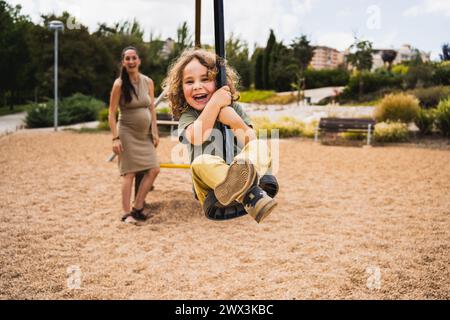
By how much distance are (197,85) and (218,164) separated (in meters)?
0.37

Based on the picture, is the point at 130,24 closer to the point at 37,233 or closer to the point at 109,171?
the point at 109,171

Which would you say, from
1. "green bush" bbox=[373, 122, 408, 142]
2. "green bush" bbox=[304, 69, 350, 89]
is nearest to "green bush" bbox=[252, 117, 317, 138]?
"green bush" bbox=[373, 122, 408, 142]

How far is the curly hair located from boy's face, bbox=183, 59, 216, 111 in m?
0.03

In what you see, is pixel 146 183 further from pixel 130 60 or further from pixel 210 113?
pixel 210 113

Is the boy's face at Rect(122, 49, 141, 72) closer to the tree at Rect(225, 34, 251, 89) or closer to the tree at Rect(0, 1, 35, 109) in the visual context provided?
the tree at Rect(0, 1, 35, 109)

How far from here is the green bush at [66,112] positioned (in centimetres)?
1757

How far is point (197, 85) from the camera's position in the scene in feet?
6.31

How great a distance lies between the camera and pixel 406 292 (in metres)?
3.49

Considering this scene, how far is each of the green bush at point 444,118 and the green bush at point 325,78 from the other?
18411 mm

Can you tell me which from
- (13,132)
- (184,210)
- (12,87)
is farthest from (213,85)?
(12,87)

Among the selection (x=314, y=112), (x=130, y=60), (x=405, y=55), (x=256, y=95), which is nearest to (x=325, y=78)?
(x=256, y=95)

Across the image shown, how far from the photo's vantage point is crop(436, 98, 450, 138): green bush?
510 inches

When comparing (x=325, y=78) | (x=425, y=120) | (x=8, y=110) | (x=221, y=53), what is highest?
(x=325, y=78)

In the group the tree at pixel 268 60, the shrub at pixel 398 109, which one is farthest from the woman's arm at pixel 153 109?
the tree at pixel 268 60
